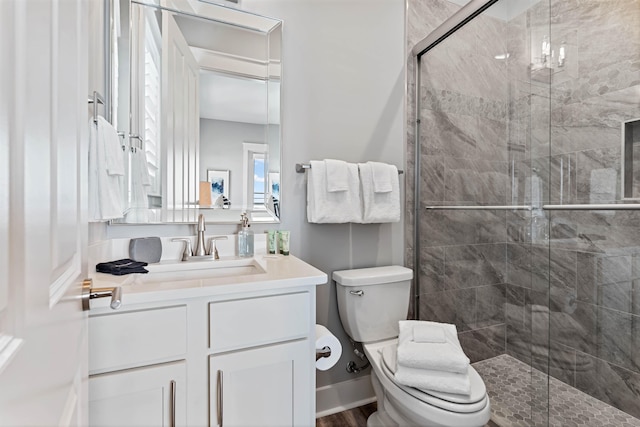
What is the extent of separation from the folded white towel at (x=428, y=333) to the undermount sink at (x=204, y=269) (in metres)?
0.66

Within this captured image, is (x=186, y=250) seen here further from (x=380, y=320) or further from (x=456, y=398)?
(x=456, y=398)

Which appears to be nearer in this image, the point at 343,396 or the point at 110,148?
the point at 110,148

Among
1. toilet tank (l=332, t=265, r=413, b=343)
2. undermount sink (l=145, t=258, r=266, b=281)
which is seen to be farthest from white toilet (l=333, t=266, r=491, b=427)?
undermount sink (l=145, t=258, r=266, b=281)

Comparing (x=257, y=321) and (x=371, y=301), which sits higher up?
(x=257, y=321)

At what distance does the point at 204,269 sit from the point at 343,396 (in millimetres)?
1016

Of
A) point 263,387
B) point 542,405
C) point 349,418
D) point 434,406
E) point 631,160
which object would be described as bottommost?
point 349,418

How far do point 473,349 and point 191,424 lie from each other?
1540 mm

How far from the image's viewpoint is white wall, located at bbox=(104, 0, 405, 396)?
1.53 m

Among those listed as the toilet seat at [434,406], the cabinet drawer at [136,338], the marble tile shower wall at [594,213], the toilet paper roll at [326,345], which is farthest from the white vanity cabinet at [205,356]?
the marble tile shower wall at [594,213]

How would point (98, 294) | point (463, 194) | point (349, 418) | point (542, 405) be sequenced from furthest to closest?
point (463, 194)
point (349, 418)
point (542, 405)
point (98, 294)

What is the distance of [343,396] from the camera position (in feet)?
5.31

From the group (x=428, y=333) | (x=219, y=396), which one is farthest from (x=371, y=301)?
(x=219, y=396)

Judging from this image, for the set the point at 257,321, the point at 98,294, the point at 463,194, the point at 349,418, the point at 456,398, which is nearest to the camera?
the point at 98,294

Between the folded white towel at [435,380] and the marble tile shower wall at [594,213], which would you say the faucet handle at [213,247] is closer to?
the folded white towel at [435,380]
